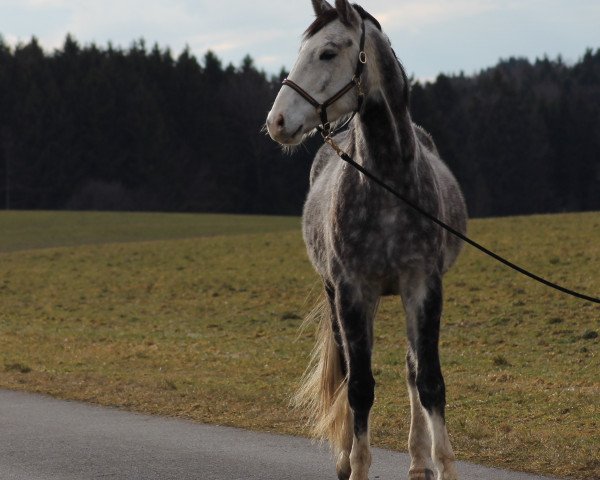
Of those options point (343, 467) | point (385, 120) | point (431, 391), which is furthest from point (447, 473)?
point (385, 120)

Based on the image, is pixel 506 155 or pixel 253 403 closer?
pixel 253 403

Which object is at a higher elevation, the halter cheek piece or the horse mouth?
the halter cheek piece

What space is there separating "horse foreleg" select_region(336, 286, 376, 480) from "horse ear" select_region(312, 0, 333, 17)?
1.44 meters

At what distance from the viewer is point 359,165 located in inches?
235

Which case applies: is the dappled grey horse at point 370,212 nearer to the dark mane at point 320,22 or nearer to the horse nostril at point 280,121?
the dark mane at point 320,22

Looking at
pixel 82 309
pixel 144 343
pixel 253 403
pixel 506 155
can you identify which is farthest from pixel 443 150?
pixel 253 403

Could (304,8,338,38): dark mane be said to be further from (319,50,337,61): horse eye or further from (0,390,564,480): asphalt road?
(0,390,564,480): asphalt road

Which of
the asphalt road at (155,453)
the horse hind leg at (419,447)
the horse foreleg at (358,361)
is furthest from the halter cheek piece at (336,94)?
the asphalt road at (155,453)

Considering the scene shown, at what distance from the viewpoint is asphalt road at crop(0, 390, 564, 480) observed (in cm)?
714

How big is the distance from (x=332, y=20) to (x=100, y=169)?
87.6 m

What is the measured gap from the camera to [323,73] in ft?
18.3

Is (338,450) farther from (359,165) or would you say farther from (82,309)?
(82,309)

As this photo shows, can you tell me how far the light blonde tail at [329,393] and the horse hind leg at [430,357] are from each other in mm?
752

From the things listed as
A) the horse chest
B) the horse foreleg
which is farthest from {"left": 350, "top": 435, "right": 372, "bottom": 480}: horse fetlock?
the horse chest
